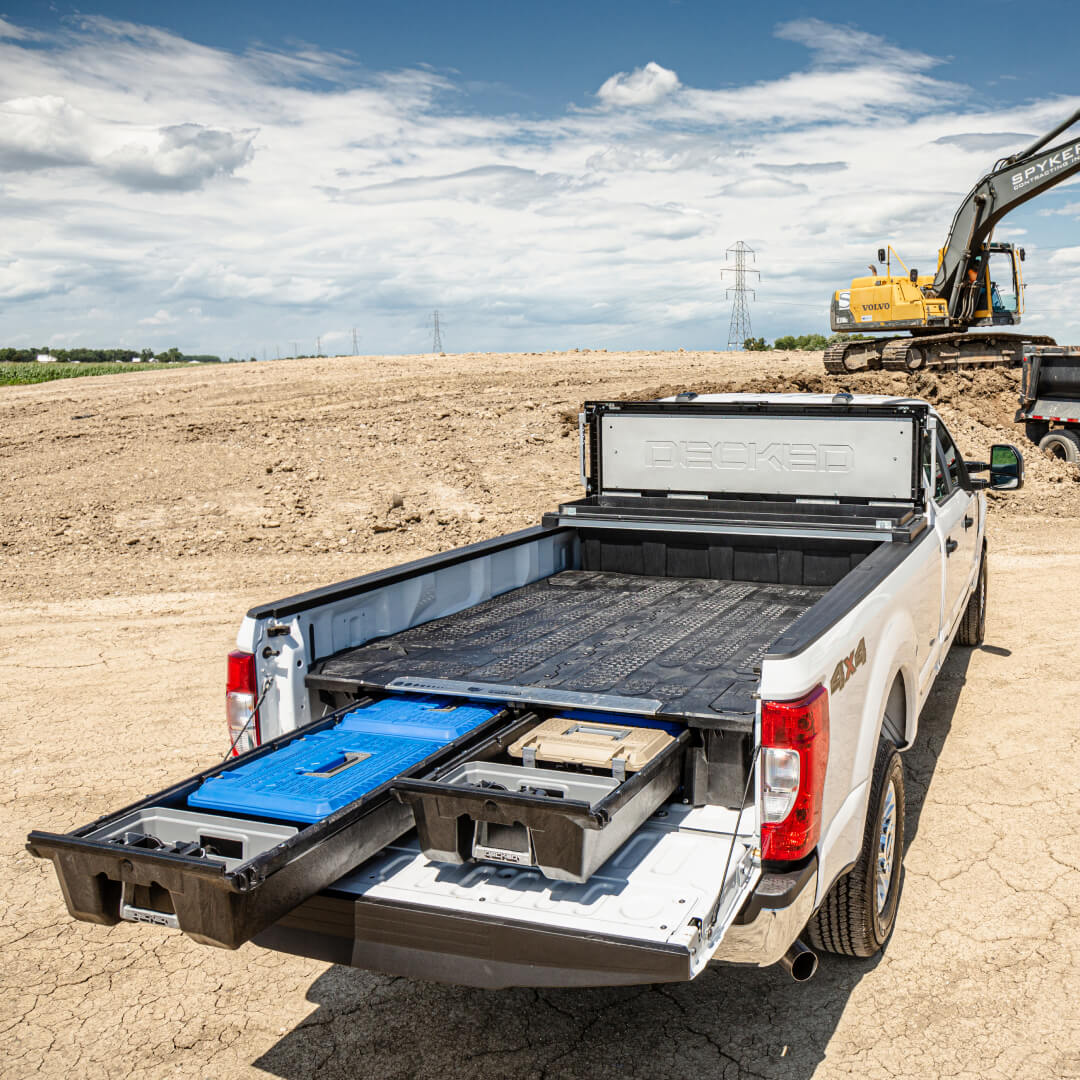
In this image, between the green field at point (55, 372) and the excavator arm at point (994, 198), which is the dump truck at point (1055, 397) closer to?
the excavator arm at point (994, 198)

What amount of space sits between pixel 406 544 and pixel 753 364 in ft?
54.5

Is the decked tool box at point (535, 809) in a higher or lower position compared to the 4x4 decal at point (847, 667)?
lower

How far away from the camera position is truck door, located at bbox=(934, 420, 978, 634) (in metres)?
6.13

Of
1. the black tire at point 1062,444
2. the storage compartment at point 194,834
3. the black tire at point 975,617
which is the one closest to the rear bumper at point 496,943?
the storage compartment at point 194,834

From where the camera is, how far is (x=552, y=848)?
10.2 ft

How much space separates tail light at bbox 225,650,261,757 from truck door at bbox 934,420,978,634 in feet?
12.0

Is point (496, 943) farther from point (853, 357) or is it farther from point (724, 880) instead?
point (853, 357)

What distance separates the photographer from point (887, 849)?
4289mm

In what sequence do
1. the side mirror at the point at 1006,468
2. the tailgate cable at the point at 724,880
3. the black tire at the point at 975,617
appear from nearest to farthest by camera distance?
the tailgate cable at the point at 724,880
the side mirror at the point at 1006,468
the black tire at the point at 975,617

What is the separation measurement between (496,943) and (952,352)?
77.5 feet

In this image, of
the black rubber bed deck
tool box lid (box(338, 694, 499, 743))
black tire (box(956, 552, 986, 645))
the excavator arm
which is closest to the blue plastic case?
tool box lid (box(338, 694, 499, 743))

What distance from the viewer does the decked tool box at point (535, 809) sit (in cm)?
307

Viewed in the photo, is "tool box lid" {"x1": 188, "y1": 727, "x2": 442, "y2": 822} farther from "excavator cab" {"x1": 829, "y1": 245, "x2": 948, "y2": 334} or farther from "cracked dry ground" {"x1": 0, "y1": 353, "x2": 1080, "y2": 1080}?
"excavator cab" {"x1": 829, "y1": 245, "x2": 948, "y2": 334}

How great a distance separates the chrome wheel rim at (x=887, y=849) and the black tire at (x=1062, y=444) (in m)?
14.5
